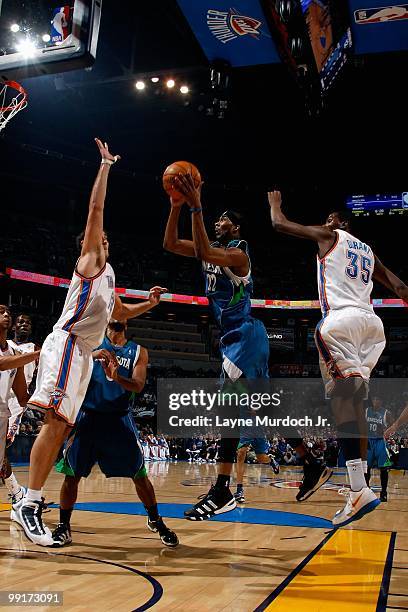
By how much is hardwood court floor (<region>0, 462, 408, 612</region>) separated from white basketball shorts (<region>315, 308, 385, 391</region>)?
122 centimetres

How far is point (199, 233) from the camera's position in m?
3.97

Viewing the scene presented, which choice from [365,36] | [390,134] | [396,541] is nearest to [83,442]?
[396,541]

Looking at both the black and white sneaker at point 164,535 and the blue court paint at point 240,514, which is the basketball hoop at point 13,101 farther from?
the black and white sneaker at point 164,535

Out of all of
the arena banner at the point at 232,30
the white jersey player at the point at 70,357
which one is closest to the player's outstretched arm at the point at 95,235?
the white jersey player at the point at 70,357

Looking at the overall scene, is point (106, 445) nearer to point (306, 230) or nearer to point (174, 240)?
point (174, 240)

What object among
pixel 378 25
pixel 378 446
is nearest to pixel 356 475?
pixel 378 446

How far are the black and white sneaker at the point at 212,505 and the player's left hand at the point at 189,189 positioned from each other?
203cm

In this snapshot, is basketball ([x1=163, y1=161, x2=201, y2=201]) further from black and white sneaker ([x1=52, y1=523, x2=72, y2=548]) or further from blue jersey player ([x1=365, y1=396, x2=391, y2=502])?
blue jersey player ([x1=365, y1=396, x2=391, y2=502])

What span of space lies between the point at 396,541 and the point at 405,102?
16.3 metres

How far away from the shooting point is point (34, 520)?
3.40 metres

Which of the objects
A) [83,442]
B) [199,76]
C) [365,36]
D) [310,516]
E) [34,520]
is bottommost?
[310,516]

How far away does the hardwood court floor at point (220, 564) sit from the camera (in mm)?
2896

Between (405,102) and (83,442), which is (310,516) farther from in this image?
(405,102)

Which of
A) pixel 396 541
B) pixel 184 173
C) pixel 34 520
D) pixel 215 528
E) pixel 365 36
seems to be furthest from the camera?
pixel 365 36
